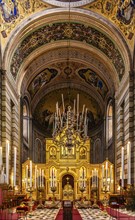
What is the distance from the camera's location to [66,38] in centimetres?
2767

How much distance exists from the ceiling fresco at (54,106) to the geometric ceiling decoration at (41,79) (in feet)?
8.40

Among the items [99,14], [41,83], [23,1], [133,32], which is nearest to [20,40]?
[23,1]

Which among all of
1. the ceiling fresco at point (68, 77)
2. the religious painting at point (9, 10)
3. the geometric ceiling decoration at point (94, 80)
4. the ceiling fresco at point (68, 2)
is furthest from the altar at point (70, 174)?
the religious painting at point (9, 10)

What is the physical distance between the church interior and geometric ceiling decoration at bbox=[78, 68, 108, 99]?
0.36 ft

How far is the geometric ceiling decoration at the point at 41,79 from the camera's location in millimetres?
32469

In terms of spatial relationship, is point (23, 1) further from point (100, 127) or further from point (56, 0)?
point (100, 127)

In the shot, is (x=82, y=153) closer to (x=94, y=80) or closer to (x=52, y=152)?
(x=52, y=152)

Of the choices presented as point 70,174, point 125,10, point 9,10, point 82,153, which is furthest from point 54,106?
point 125,10

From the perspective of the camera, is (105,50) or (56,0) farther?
(105,50)

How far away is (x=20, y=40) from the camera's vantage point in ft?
81.0

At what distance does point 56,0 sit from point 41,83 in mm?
11029

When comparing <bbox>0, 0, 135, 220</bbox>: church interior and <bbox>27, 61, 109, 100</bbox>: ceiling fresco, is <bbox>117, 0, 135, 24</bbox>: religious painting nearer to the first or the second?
<bbox>0, 0, 135, 220</bbox>: church interior

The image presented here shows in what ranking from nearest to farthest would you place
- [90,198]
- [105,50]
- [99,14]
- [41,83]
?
[99,14] < [105,50] < [90,198] < [41,83]

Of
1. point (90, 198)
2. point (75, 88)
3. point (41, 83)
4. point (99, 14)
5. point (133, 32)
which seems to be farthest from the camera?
point (75, 88)
